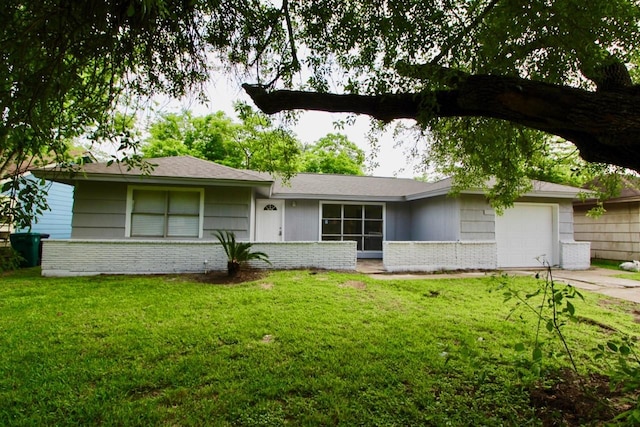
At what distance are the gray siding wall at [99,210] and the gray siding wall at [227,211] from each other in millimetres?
2109

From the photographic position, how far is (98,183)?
26.3 feet

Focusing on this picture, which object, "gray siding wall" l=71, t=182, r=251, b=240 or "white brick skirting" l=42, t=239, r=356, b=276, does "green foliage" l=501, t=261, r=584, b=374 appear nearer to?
"white brick skirting" l=42, t=239, r=356, b=276

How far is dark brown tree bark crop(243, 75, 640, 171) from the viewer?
211 cm

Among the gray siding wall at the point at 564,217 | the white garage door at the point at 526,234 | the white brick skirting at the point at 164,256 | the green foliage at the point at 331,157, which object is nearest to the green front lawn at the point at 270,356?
the white brick skirting at the point at 164,256

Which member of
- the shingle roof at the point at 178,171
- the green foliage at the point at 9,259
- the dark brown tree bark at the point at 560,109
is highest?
the shingle roof at the point at 178,171

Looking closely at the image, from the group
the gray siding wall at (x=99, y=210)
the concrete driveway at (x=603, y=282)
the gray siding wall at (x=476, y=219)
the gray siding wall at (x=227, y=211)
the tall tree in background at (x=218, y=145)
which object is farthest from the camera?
the tall tree in background at (x=218, y=145)

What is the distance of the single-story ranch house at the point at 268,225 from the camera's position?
771 centimetres

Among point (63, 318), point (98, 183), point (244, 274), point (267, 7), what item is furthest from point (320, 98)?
point (98, 183)

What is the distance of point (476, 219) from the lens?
9.67 m

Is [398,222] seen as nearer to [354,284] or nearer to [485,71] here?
[354,284]

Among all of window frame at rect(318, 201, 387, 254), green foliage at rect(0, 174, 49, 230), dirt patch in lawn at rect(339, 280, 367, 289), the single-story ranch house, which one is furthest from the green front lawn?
window frame at rect(318, 201, 387, 254)

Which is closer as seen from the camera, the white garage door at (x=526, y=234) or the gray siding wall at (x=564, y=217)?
the white garage door at (x=526, y=234)

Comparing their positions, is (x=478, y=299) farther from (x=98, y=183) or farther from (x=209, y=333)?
(x=98, y=183)

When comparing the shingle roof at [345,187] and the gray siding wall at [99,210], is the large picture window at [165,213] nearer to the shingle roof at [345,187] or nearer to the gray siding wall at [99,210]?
the gray siding wall at [99,210]
